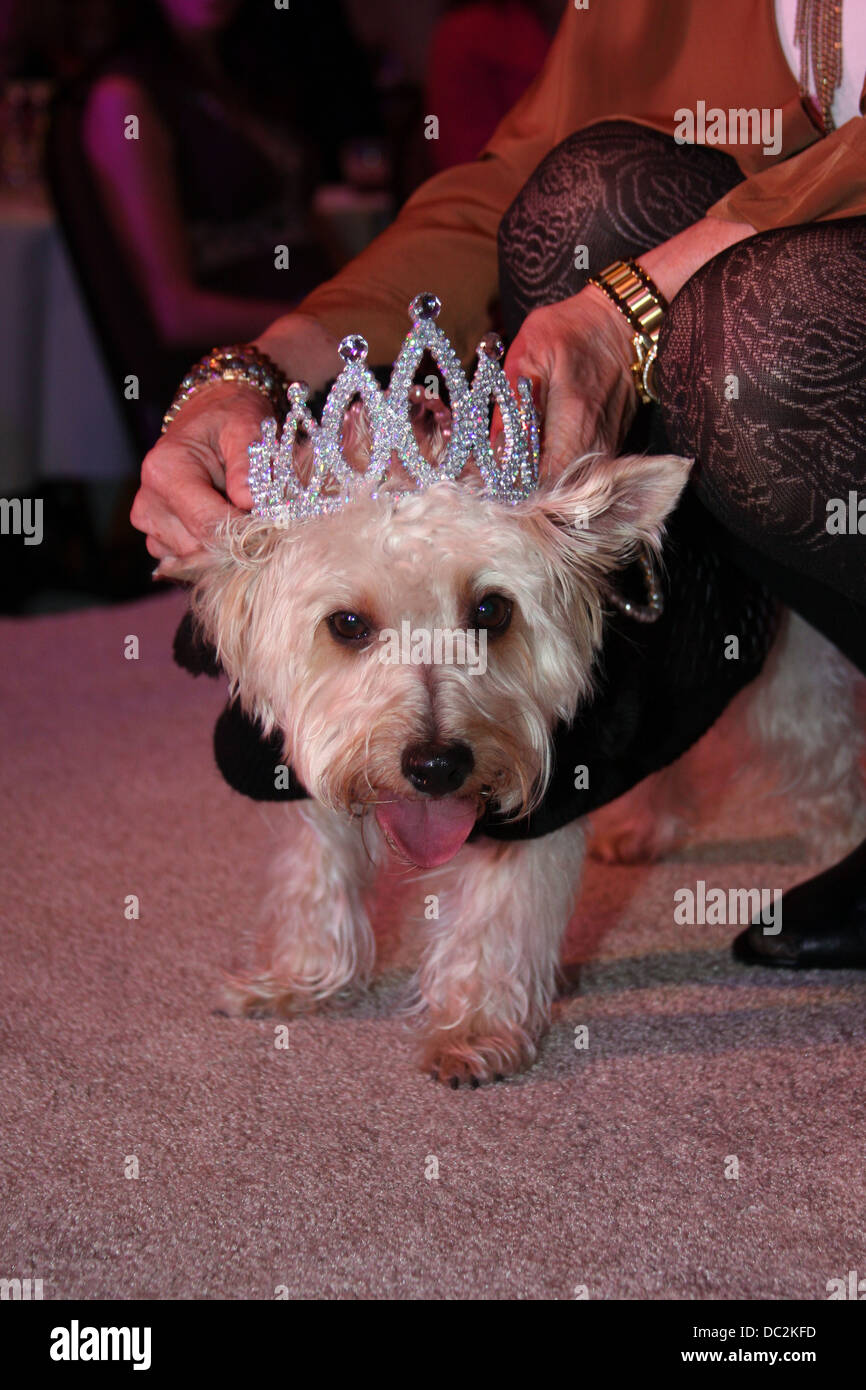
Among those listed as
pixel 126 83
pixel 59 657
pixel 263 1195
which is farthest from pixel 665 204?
pixel 126 83

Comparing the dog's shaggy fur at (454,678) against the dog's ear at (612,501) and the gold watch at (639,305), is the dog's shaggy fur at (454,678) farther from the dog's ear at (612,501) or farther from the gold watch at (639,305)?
the gold watch at (639,305)

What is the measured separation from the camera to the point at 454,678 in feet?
4.18

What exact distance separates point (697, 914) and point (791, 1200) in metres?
0.59

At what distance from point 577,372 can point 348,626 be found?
1.14 feet

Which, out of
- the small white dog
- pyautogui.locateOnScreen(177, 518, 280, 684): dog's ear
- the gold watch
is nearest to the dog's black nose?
the small white dog

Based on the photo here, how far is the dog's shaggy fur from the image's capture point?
1250 mm

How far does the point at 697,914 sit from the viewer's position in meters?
1.72

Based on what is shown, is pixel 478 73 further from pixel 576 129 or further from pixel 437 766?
pixel 437 766

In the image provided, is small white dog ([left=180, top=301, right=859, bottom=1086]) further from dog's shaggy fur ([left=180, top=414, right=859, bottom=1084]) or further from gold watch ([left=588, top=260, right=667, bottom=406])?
gold watch ([left=588, top=260, right=667, bottom=406])

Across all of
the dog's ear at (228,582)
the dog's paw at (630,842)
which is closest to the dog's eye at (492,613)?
the dog's ear at (228,582)

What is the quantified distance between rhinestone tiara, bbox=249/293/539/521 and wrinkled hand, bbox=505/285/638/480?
7 centimetres

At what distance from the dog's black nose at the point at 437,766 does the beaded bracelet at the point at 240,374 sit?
1.47 feet

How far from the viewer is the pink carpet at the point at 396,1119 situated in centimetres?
109

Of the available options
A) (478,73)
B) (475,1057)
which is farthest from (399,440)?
(478,73)
